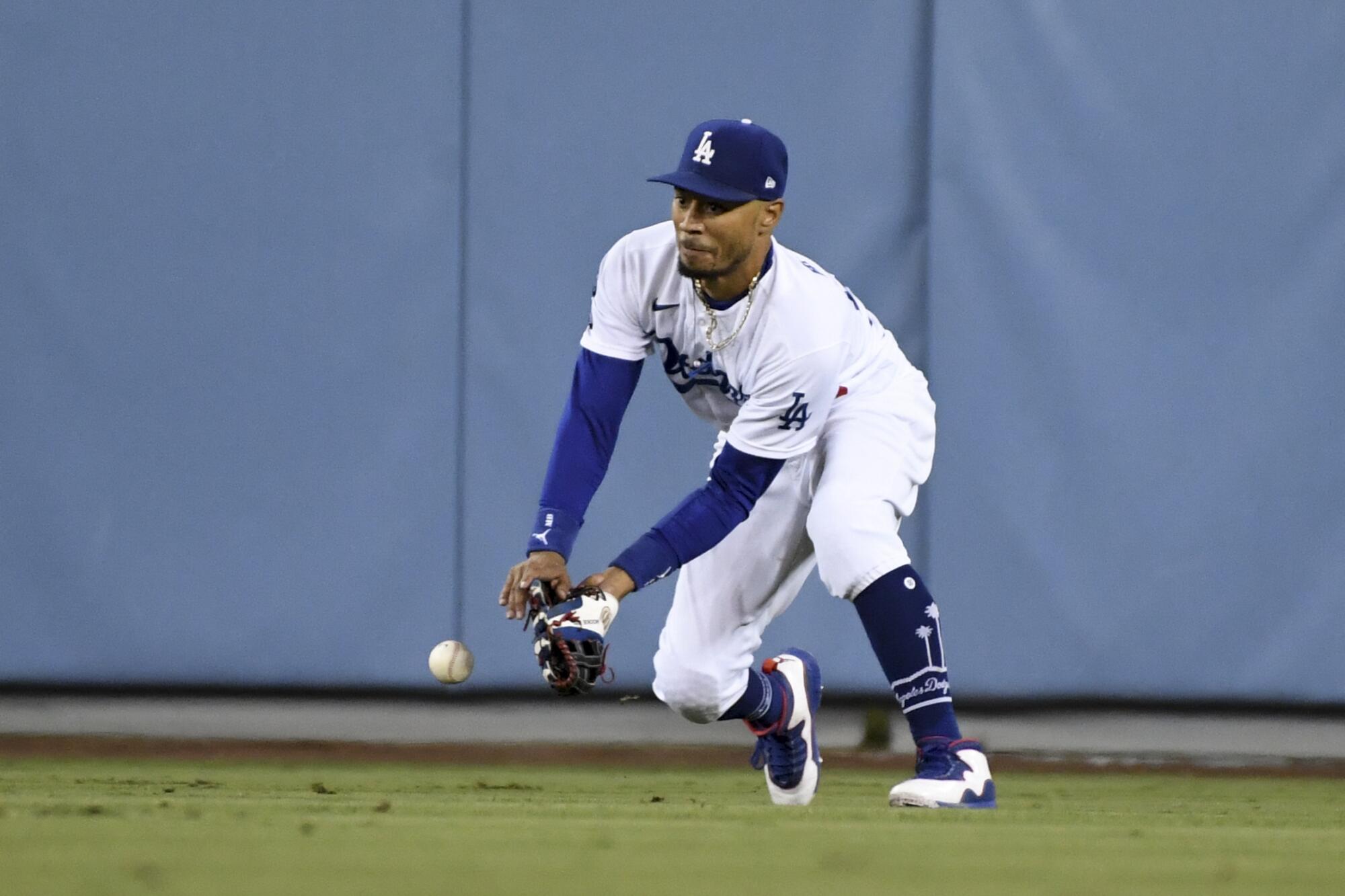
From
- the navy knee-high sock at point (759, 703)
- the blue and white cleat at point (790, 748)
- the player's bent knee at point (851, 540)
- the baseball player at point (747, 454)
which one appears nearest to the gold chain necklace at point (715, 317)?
the baseball player at point (747, 454)

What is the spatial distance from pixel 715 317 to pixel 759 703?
1.04 meters

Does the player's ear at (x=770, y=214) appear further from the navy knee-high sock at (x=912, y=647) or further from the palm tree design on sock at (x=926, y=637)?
the palm tree design on sock at (x=926, y=637)

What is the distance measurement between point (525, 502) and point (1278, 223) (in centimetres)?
251

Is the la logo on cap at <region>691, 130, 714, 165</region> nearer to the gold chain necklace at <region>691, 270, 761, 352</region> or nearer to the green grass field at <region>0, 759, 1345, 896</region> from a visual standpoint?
the gold chain necklace at <region>691, 270, 761, 352</region>

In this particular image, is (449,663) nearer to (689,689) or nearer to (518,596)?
(689,689)

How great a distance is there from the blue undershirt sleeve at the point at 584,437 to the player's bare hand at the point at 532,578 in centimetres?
12

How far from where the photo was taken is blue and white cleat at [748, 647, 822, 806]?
14.1 ft

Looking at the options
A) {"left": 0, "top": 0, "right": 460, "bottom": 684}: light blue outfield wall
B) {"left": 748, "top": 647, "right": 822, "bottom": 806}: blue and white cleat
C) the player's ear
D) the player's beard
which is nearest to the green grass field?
{"left": 748, "top": 647, "right": 822, "bottom": 806}: blue and white cleat

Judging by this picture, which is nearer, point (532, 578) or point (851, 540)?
point (532, 578)

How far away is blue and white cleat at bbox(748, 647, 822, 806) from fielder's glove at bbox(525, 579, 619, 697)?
1.12m

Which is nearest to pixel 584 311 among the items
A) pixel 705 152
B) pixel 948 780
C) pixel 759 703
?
pixel 759 703

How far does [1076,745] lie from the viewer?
17.7ft

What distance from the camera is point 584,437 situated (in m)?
3.73

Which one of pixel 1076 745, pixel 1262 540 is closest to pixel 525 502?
pixel 1076 745
